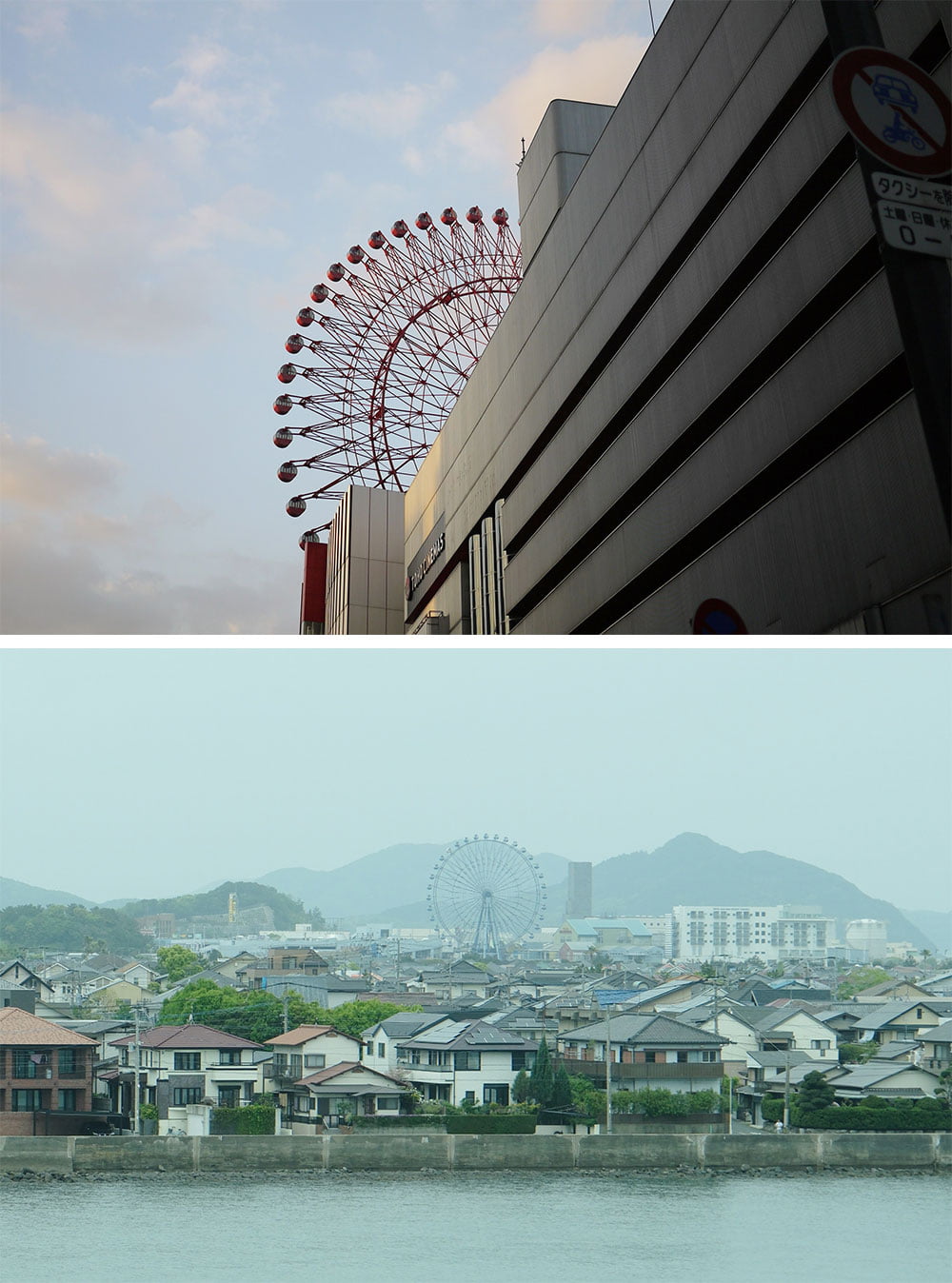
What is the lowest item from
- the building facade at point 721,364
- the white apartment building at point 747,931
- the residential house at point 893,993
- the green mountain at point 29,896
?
the residential house at point 893,993

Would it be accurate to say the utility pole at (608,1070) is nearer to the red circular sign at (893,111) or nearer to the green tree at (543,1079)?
the green tree at (543,1079)

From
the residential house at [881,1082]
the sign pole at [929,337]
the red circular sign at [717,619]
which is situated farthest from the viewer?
the red circular sign at [717,619]

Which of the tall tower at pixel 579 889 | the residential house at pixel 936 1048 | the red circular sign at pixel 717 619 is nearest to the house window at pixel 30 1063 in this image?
the tall tower at pixel 579 889

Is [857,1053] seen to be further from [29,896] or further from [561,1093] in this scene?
[29,896]

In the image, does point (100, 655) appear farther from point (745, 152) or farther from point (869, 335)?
point (745, 152)

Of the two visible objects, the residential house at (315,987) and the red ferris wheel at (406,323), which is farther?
the red ferris wheel at (406,323)

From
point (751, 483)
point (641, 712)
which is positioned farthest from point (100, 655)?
point (751, 483)
